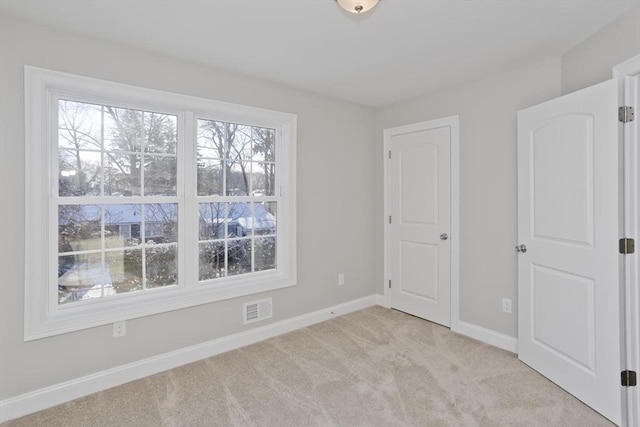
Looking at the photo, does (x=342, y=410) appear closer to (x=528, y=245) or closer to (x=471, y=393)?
(x=471, y=393)

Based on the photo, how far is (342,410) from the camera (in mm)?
2086

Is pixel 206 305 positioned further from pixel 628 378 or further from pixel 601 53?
pixel 601 53

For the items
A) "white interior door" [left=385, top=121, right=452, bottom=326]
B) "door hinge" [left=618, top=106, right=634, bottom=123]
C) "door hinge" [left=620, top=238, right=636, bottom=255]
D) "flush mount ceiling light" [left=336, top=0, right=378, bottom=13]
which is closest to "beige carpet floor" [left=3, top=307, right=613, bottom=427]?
"white interior door" [left=385, top=121, right=452, bottom=326]

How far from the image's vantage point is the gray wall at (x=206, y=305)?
80.2 inches

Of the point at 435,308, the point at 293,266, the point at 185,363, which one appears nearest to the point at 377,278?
the point at 435,308

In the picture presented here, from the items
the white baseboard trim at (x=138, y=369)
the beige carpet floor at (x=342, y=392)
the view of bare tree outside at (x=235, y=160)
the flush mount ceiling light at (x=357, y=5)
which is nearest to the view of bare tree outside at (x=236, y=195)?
the view of bare tree outside at (x=235, y=160)

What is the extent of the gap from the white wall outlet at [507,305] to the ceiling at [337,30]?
2.00 metres

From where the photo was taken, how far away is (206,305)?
2832mm

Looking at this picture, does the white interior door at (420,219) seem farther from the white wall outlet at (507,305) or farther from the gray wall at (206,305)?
the white wall outlet at (507,305)

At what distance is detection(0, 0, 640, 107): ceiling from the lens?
6.34 ft

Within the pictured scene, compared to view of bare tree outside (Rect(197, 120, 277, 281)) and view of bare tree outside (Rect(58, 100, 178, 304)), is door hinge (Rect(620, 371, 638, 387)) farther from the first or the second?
view of bare tree outside (Rect(58, 100, 178, 304))

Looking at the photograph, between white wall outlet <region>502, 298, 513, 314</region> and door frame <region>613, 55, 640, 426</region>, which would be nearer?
door frame <region>613, 55, 640, 426</region>

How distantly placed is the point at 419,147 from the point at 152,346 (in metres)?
3.11

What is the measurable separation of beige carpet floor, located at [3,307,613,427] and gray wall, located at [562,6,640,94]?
2150 millimetres
